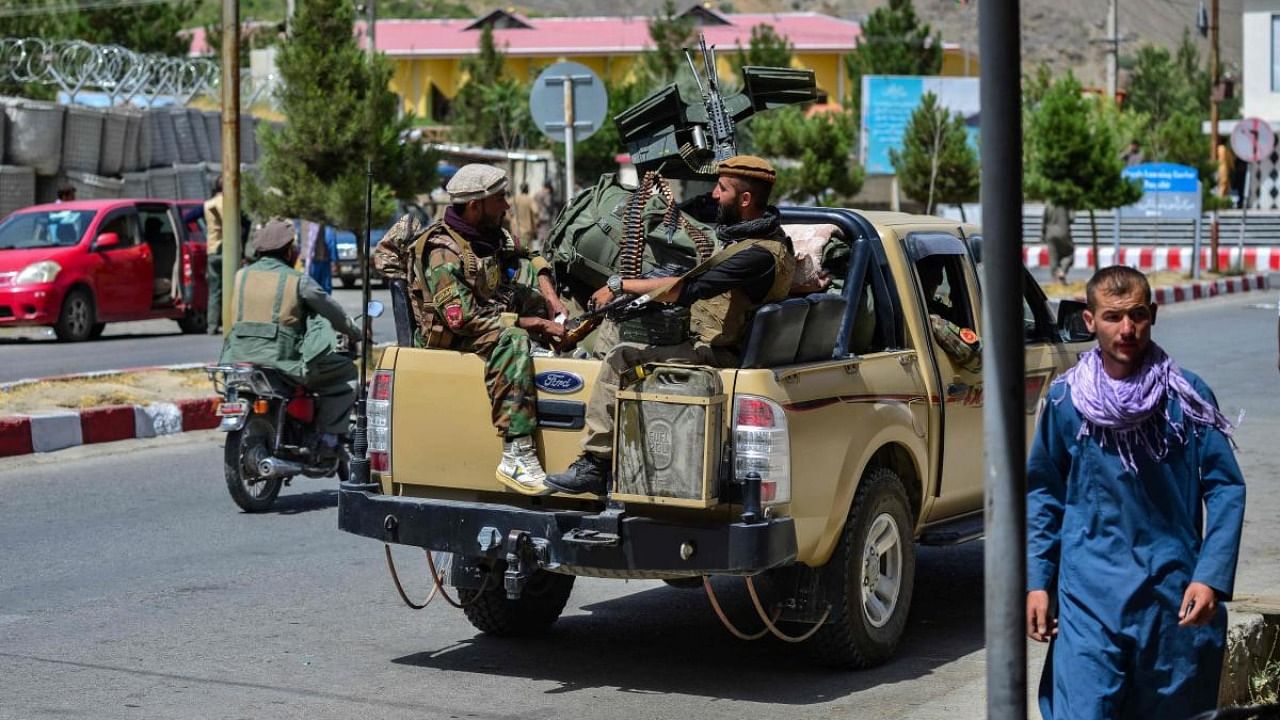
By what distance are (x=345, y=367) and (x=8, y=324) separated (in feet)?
37.4

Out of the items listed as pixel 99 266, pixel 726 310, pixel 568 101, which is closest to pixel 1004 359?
pixel 726 310

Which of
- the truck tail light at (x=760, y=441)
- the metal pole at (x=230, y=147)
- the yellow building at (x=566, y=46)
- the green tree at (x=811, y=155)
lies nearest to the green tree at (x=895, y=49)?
the yellow building at (x=566, y=46)

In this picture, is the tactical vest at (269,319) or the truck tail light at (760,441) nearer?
the truck tail light at (760,441)

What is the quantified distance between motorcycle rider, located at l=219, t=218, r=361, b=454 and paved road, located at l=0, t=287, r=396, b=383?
23.2ft

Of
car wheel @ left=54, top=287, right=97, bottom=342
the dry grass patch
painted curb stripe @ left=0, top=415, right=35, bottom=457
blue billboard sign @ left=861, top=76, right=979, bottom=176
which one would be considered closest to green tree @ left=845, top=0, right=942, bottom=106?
blue billboard sign @ left=861, top=76, right=979, bottom=176

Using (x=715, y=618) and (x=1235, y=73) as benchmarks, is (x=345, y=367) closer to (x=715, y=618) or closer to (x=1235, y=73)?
(x=715, y=618)

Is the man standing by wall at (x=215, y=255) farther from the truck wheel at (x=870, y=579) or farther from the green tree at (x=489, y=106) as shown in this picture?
the green tree at (x=489, y=106)

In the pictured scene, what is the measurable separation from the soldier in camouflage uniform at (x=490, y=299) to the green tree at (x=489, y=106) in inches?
2093

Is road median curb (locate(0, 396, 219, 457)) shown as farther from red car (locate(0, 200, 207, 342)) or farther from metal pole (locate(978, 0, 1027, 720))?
metal pole (locate(978, 0, 1027, 720))

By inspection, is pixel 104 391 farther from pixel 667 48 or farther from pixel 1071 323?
pixel 667 48

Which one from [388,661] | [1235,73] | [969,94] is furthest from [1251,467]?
[1235,73]

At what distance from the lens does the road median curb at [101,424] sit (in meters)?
13.1

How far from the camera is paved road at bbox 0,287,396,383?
18375 mm

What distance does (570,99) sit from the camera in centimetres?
1600
